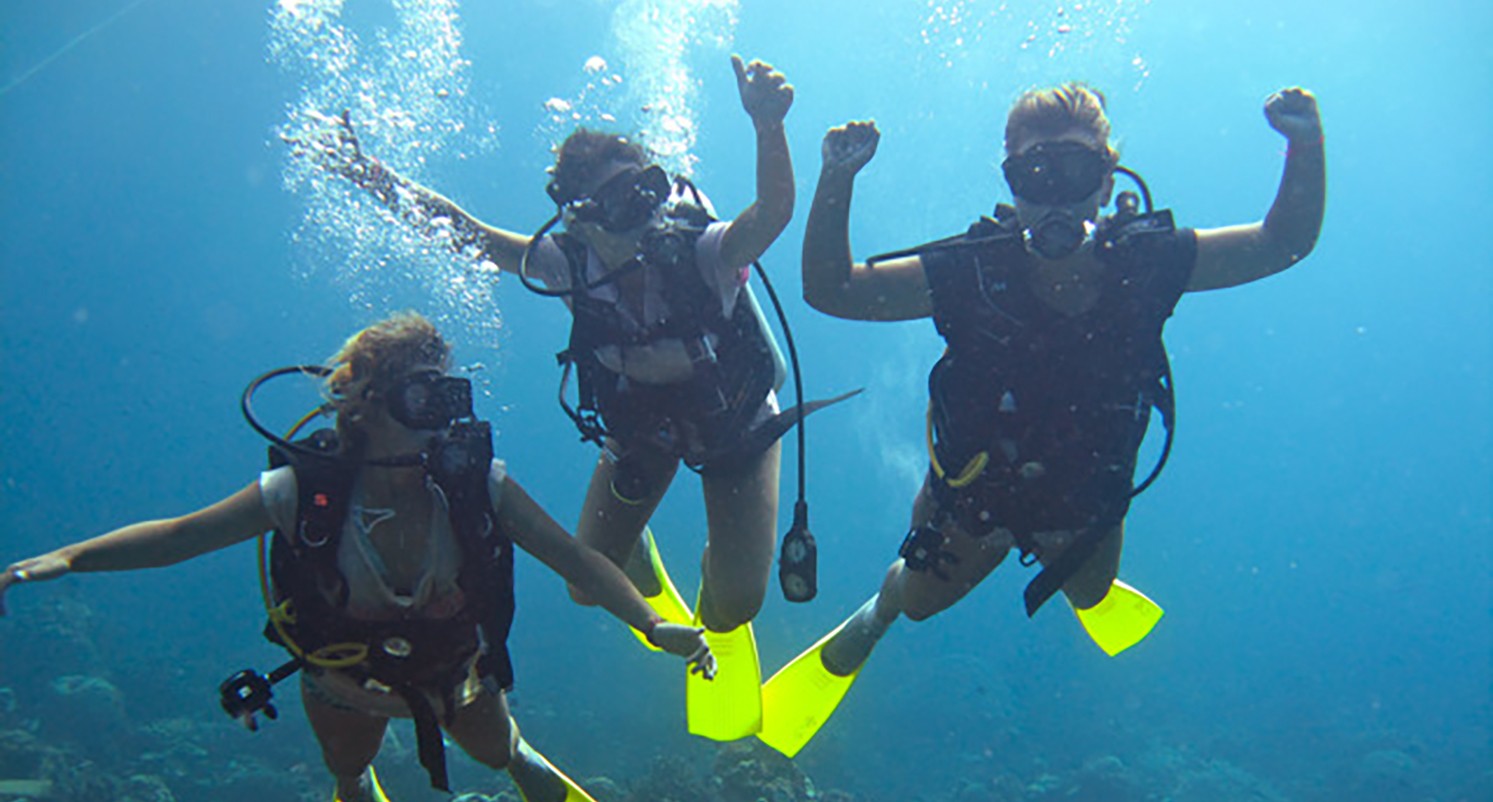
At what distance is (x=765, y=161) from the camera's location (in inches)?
131

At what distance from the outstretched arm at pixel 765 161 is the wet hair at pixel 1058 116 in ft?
3.77

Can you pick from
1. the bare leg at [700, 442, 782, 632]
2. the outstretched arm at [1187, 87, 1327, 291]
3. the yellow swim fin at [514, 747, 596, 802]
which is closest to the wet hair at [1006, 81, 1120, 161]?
the outstretched arm at [1187, 87, 1327, 291]

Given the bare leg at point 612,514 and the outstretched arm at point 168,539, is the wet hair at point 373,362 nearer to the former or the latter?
the outstretched arm at point 168,539

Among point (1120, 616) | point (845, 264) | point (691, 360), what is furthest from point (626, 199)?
point (1120, 616)

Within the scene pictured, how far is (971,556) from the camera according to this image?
168 inches

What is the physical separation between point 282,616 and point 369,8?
49660 millimetres

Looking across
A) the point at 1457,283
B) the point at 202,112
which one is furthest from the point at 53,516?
the point at 1457,283

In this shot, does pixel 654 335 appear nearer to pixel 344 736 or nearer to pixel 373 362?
pixel 373 362

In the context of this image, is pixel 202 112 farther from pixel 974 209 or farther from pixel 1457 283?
pixel 1457 283

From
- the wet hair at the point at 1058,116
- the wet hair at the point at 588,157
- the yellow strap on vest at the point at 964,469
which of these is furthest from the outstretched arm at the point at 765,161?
the yellow strap on vest at the point at 964,469

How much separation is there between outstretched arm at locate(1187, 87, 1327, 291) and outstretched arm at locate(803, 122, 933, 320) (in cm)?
136

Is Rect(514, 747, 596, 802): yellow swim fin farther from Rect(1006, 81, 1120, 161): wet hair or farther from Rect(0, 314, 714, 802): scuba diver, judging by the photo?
Rect(1006, 81, 1120, 161): wet hair

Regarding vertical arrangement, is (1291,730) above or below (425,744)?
below

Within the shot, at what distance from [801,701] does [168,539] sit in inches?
160
